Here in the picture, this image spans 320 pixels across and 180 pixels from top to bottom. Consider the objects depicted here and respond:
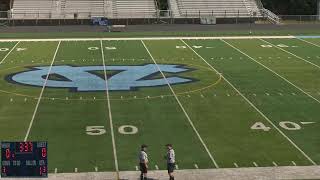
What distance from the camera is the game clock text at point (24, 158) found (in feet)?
41.7

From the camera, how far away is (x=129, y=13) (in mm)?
60844

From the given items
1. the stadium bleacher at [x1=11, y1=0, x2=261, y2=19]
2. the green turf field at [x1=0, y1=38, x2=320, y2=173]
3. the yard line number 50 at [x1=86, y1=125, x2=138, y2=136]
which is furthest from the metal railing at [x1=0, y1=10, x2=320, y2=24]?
the yard line number 50 at [x1=86, y1=125, x2=138, y2=136]

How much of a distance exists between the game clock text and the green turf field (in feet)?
11.2

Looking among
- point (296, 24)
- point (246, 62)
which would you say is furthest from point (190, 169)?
point (296, 24)

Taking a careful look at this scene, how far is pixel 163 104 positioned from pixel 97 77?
6.16 m

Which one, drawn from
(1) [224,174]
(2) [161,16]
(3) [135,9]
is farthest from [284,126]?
(3) [135,9]

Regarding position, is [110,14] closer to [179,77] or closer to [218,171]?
[179,77]

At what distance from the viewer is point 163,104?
23.5 meters

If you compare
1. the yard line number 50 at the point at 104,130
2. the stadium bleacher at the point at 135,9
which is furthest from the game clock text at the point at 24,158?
the stadium bleacher at the point at 135,9

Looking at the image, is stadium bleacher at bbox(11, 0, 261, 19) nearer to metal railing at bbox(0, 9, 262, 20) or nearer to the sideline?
metal railing at bbox(0, 9, 262, 20)

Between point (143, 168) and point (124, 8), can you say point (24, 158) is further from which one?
point (124, 8)

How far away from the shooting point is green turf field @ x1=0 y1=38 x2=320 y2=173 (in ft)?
58.2

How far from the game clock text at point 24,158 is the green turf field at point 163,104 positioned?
341cm

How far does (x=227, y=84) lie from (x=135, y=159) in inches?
427
